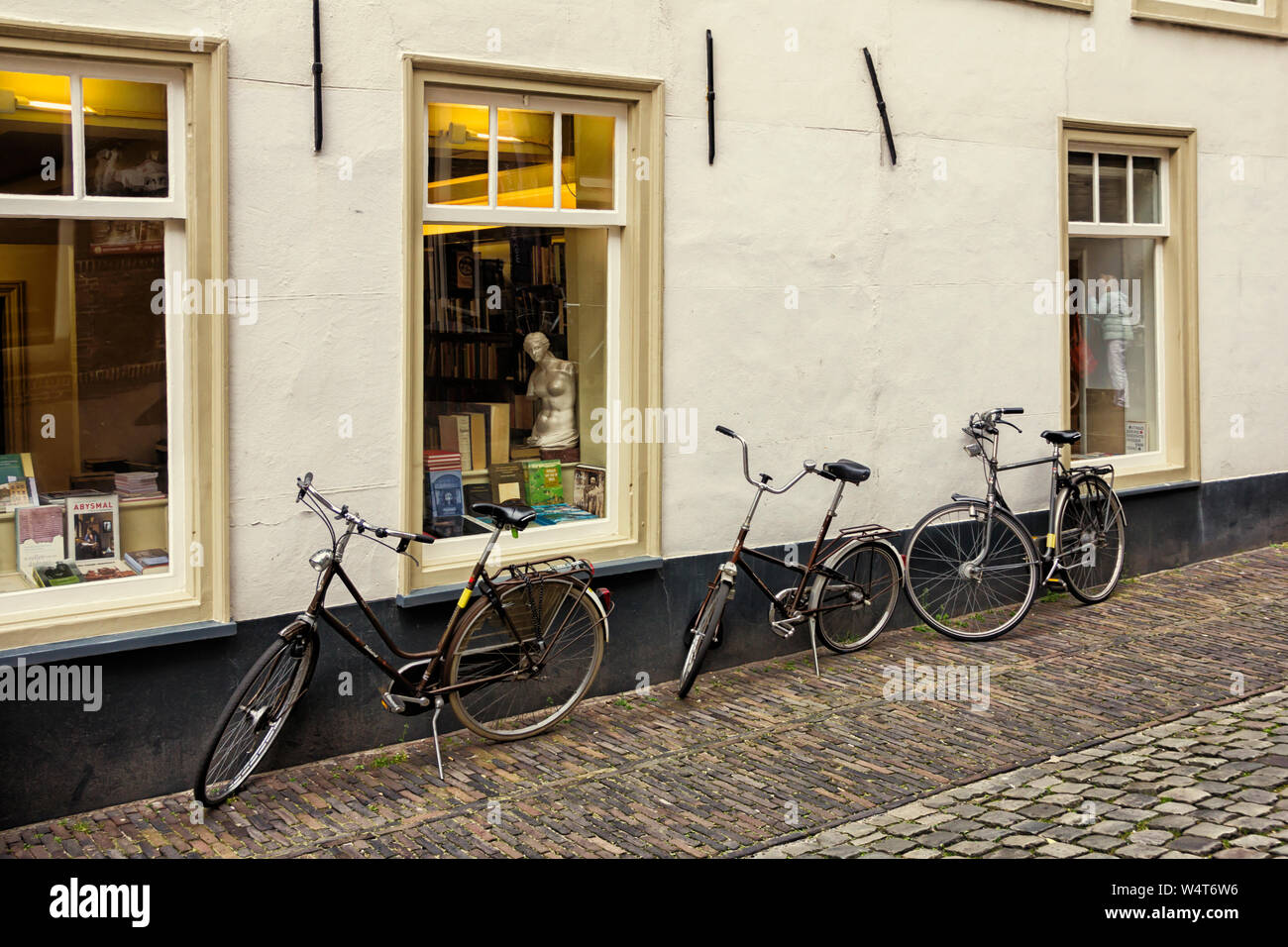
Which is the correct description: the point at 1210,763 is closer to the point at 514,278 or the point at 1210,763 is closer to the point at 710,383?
the point at 710,383

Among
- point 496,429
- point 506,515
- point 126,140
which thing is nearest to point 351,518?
point 506,515

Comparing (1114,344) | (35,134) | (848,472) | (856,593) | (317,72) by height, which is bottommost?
(856,593)

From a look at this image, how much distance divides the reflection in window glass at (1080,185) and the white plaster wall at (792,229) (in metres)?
0.34

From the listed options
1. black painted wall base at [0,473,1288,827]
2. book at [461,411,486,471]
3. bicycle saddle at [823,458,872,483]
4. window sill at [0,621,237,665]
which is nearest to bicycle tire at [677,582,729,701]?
black painted wall base at [0,473,1288,827]

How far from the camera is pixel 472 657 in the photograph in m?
6.45

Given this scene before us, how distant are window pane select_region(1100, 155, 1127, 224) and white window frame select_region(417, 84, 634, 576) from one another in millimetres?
4315

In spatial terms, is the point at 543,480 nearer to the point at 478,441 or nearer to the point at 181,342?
the point at 478,441

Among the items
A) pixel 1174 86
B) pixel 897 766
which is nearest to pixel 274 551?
pixel 897 766

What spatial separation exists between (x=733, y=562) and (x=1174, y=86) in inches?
219

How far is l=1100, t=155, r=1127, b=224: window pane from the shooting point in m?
9.98

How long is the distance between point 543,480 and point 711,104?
2280 millimetres

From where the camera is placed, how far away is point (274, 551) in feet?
20.3

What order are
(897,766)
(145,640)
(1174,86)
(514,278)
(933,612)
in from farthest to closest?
(1174,86) → (933,612) → (514,278) → (897,766) → (145,640)

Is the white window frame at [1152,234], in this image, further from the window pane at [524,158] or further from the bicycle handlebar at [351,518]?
the bicycle handlebar at [351,518]
